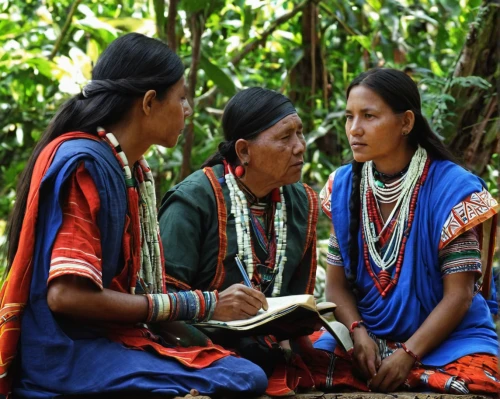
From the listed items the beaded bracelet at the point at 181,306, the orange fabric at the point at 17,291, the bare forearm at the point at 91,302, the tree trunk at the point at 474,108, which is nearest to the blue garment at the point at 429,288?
the beaded bracelet at the point at 181,306

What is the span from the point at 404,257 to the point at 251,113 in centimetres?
91

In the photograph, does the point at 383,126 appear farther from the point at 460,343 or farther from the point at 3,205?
the point at 3,205

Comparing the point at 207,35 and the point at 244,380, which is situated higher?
the point at 207,35

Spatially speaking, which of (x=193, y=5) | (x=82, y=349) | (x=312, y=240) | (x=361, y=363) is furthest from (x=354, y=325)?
(x=193, y=5)

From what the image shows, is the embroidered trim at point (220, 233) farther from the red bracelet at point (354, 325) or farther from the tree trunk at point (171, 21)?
the tree trunk at point (171, 21)

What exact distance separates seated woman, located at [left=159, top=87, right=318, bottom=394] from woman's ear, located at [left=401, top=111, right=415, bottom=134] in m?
0.45

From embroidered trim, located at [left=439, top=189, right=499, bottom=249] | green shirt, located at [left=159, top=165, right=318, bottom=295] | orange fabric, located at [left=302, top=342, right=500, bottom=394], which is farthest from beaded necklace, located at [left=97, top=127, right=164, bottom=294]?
embroidered trim, located at [left=439, top=189, right=499, bottom=249]

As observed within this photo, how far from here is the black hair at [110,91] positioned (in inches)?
114

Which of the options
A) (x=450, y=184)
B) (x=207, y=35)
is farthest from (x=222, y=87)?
(x=450, y=184)

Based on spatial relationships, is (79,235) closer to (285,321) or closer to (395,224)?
(285,321)

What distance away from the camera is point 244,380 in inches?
110

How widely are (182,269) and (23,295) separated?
848 millimetres

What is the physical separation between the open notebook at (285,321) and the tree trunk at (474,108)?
8.06ft

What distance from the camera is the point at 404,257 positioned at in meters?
3.52
